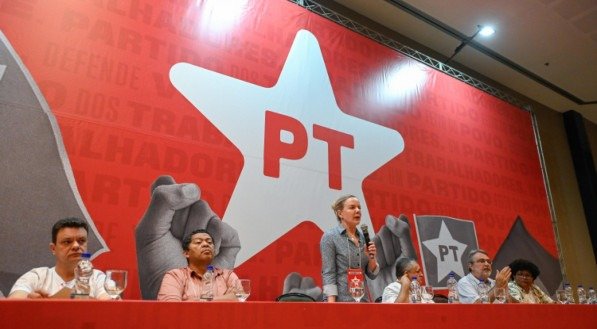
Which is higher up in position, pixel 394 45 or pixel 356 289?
pixel 394 45

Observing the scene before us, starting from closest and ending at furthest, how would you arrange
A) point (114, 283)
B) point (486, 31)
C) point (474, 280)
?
point (114, 283)
point (474, 280)
point (486, 31)

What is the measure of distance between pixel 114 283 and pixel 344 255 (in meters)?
1.22

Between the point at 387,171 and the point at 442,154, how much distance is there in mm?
880

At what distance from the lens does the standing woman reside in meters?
2.12

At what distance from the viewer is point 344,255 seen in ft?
7.14

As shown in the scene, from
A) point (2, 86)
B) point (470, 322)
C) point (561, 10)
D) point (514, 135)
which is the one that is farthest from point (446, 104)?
point (2, 86)

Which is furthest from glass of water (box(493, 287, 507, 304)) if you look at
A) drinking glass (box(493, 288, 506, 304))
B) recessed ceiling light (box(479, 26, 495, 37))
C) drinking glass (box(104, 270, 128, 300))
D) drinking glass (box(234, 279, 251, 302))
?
recessed ceiling light (box(479, 26, 495, 37))

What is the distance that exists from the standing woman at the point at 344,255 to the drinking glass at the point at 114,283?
1.07 metres

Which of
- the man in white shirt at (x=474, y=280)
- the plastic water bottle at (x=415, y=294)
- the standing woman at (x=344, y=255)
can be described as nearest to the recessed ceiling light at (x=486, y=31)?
the man in white shirt at (x=474, y=280)

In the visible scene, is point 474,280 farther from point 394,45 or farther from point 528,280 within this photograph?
point 394,45

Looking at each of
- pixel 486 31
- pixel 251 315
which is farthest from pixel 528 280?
pixel 486 31

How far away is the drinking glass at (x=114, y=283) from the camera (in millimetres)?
1243

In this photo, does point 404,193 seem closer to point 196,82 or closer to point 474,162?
point 474,162

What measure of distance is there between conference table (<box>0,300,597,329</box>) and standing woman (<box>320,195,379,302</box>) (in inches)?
29.9
